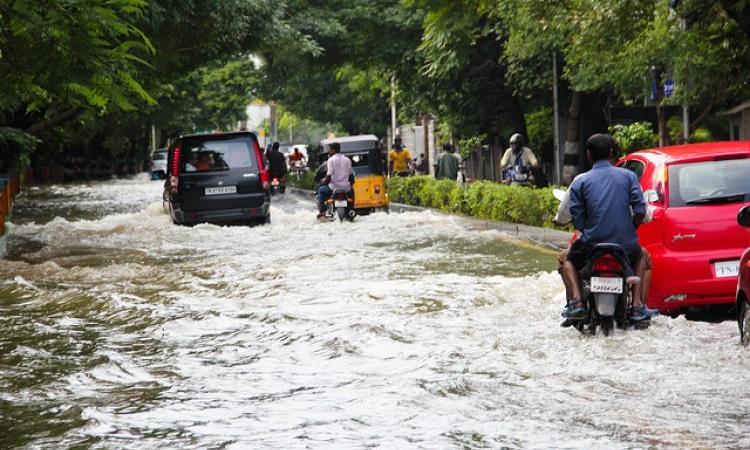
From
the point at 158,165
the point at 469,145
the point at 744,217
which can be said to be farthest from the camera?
the point at 158,165

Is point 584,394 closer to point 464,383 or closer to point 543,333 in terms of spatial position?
point 464,383

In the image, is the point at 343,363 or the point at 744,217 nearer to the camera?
the point at 744,217

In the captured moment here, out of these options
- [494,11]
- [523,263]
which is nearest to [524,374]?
[523,263]

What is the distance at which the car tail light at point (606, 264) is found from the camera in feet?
30.2

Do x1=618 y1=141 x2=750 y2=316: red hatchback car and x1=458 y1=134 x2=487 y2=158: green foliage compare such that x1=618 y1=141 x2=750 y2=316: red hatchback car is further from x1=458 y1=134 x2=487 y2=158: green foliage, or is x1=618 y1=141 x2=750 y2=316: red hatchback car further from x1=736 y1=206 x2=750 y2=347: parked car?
x1=458 y1=134 x2=487 y2=158: green foliage

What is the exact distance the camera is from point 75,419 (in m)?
7.22

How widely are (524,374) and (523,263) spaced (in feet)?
26.4

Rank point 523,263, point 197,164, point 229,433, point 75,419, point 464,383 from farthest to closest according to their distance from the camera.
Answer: point 197,164 < point 523,263 < point 464,383 < point 75,419 < point 229,433

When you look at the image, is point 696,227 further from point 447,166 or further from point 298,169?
point 298,169

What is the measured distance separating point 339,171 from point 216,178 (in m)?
2.90

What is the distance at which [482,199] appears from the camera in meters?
24.1

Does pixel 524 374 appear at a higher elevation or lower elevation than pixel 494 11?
lower

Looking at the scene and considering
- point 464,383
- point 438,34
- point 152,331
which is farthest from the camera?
point 438,34

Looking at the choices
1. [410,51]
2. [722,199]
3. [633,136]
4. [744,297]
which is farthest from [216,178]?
[410,51]
